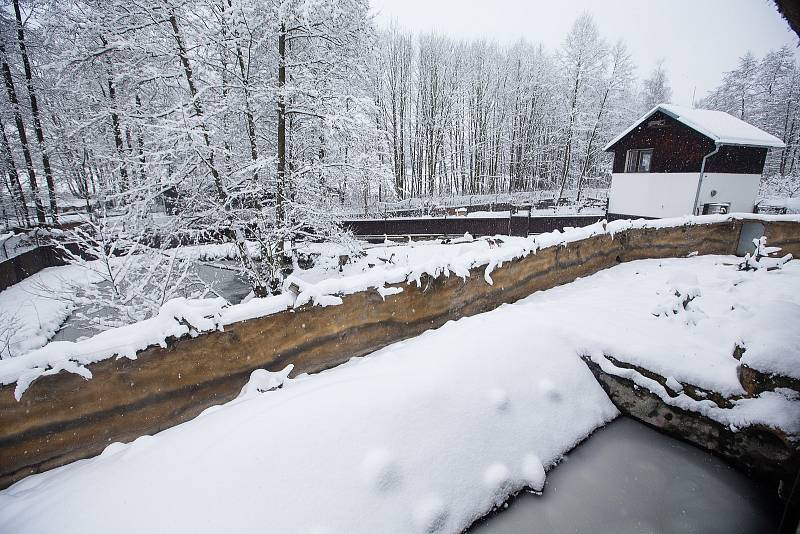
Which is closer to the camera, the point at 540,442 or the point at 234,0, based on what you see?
the point at 540,442

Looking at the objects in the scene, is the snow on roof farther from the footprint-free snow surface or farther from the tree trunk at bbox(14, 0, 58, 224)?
the tree trunk at bbox(14, 0, 58, 224)

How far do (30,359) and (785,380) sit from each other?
5.03 meters

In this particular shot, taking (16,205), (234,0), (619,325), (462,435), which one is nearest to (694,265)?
(619,325)

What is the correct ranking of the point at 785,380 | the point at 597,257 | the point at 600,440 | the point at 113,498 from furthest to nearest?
the point at 597,257
the point at 600,440
the point at 785,380
the point at 113,498

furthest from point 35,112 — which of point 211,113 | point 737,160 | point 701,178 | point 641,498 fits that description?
point 737,160

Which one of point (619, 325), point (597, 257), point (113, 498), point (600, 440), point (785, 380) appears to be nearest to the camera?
point (113, 498)

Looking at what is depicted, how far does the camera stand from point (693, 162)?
53.5ft

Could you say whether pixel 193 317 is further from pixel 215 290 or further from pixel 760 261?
pixel 760 261

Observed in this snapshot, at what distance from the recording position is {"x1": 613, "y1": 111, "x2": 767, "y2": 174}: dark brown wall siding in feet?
53.0

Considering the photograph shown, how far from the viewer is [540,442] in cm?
272

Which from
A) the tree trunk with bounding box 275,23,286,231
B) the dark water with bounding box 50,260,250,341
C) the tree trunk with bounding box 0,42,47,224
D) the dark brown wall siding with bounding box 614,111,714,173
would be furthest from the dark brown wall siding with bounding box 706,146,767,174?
the tree trunk with bounding box 0,42,47,224

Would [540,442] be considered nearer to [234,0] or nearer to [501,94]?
[234,0]

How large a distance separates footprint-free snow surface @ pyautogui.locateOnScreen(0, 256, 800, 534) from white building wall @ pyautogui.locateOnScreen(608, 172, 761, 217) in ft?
55.4

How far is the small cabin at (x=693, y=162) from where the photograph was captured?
16094 mm
